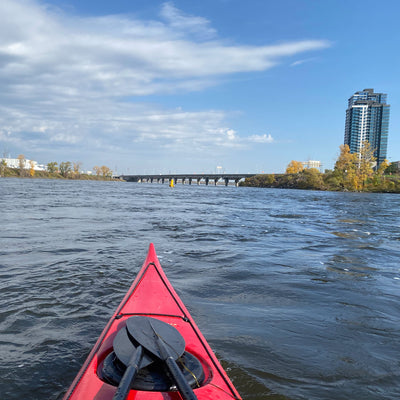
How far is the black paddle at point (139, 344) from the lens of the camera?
2221 millimetres

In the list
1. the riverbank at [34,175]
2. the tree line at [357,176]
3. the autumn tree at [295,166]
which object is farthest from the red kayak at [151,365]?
the riverbank at [34,175]

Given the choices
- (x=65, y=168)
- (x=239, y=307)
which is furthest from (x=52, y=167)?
(x=239, y=307)

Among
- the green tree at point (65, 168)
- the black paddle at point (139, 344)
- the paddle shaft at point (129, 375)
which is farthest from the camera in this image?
the green tree at point (65, 168)

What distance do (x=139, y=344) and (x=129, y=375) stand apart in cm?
48

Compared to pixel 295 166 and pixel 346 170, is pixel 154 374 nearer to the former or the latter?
pixel 346 170

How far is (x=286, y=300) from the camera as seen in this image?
534 centimetres

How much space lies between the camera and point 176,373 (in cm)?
205

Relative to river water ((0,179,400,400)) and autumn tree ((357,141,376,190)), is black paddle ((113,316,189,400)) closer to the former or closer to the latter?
river water ((0,179,400,400))

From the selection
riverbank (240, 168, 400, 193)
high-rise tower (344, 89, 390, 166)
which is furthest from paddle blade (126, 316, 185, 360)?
high-rise tower (344, 89, 390, 166)

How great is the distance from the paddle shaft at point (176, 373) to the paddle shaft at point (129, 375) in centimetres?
17

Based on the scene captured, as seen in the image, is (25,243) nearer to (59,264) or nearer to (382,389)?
(59,264)

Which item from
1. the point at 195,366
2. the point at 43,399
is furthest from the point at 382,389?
the point at 43,399

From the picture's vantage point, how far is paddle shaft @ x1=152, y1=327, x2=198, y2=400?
185cm

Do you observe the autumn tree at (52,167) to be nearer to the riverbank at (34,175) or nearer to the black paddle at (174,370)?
the riverbank at (34,175)
